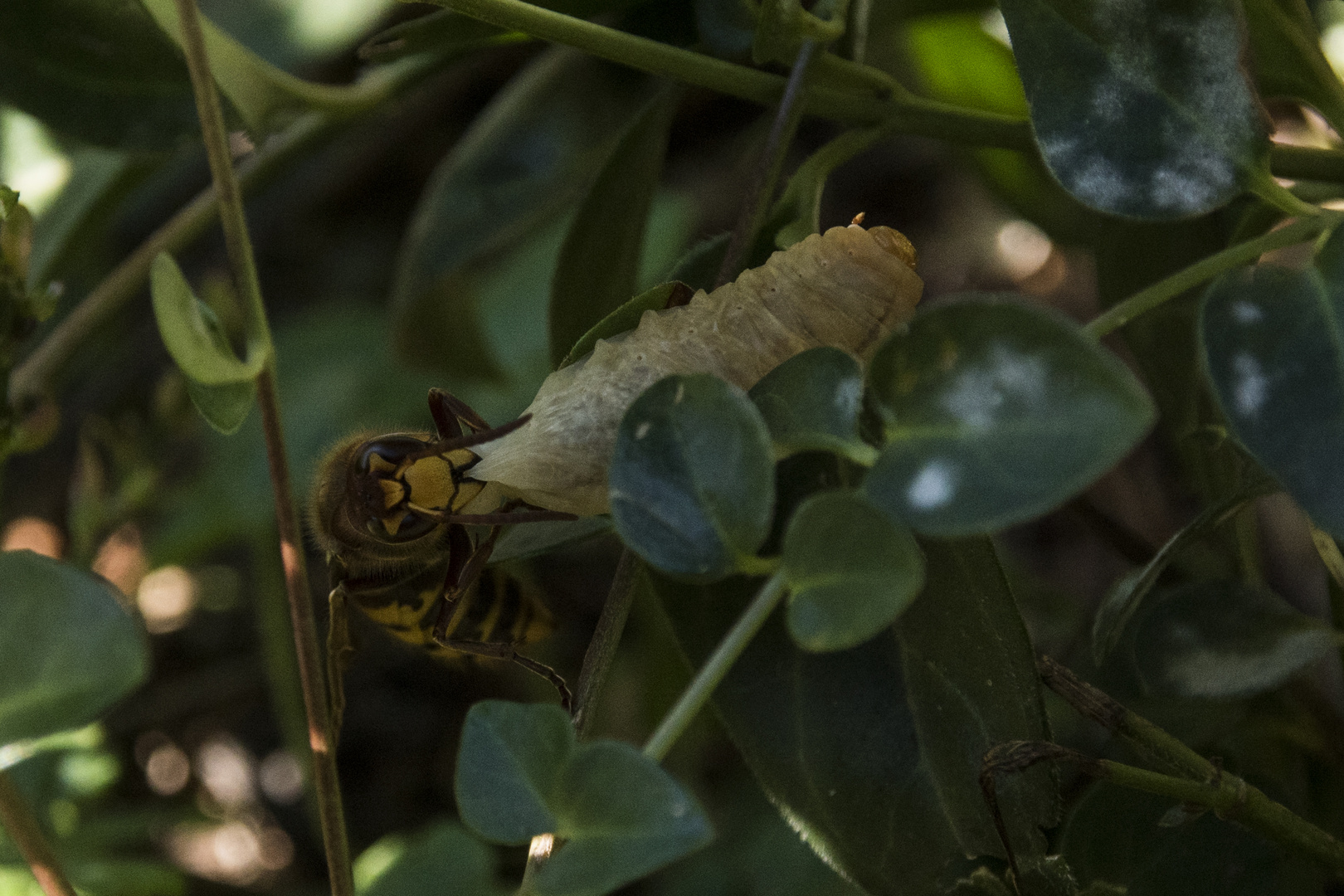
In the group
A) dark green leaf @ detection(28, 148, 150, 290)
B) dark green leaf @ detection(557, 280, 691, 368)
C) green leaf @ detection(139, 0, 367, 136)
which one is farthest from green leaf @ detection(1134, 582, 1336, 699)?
dark green leaf @ detection(28, 148, 150, 290)

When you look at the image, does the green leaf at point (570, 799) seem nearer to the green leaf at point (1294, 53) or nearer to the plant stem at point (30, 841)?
the plant stem at point (30, 841)

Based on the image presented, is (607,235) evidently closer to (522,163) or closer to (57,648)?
(522,163)

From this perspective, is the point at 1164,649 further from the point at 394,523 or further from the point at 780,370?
the point at 394,523

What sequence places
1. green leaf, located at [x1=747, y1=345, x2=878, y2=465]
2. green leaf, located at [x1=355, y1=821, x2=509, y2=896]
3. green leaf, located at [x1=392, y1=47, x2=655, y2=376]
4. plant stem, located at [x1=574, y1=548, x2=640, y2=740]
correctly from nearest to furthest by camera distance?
green leaf, located at [x1=747, y1=345, x2=878, y2=465] → plant stem, located at [x1=574, y1=548, x2=640, y2=740] → green leaf, located at [x1=355, y1=821, x2=509, y2=896] → green leaf, located at [x1=392, y1=47, x2=655, y2=376]

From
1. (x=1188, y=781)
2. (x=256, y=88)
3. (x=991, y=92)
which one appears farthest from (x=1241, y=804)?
(x=256, y=88)

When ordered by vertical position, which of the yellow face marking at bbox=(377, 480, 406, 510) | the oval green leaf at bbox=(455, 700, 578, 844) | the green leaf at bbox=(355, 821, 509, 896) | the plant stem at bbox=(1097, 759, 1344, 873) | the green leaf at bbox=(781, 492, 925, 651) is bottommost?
the green leaf at bbox=(355, 821, 509, 896)

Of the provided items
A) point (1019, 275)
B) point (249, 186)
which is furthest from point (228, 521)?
point (1019, 275)

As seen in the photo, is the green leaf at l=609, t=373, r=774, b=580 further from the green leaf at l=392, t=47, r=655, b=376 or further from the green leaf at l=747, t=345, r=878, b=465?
the green leaf at l=392, t=47, r=655, b=376
